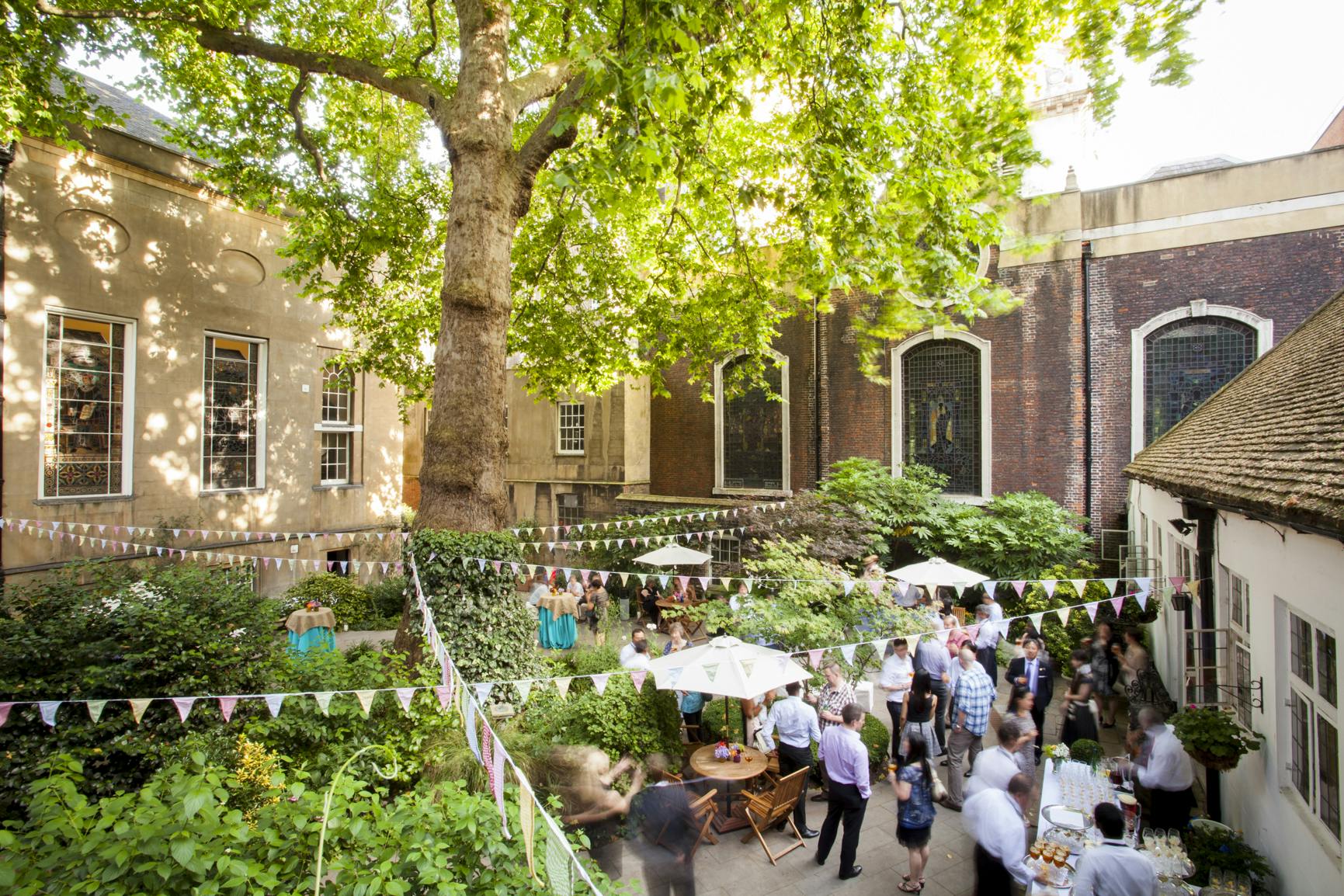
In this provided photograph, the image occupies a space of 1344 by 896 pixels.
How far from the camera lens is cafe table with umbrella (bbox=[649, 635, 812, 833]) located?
7.00 meters

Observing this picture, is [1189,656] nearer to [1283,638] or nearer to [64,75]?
[1283,638]

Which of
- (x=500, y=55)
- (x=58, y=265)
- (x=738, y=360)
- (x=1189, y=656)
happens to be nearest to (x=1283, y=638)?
(x=1189, y=656)

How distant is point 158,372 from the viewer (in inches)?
539

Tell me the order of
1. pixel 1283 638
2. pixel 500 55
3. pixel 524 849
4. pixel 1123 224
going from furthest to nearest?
pixel 1123 224 < pixel 500 55 < pixel 1283 638 < pixel 524 849

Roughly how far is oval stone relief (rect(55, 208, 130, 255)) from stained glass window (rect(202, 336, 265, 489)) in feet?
7.71

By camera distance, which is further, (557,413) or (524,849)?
(557,413)

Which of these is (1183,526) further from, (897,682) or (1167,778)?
(897,682)

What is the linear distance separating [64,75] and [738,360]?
1549cm

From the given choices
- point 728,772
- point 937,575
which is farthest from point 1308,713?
point 937,575

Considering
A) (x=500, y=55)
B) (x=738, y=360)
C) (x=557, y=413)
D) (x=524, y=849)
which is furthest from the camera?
(x=557, y=413)

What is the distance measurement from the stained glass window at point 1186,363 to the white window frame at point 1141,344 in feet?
0.40

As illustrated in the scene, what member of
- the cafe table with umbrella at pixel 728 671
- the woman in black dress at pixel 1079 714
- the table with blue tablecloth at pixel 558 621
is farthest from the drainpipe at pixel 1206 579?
the table with blue tablecloth at pixel 558 621

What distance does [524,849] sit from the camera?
3955mm

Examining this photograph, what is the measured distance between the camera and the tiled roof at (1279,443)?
4.33 meters
